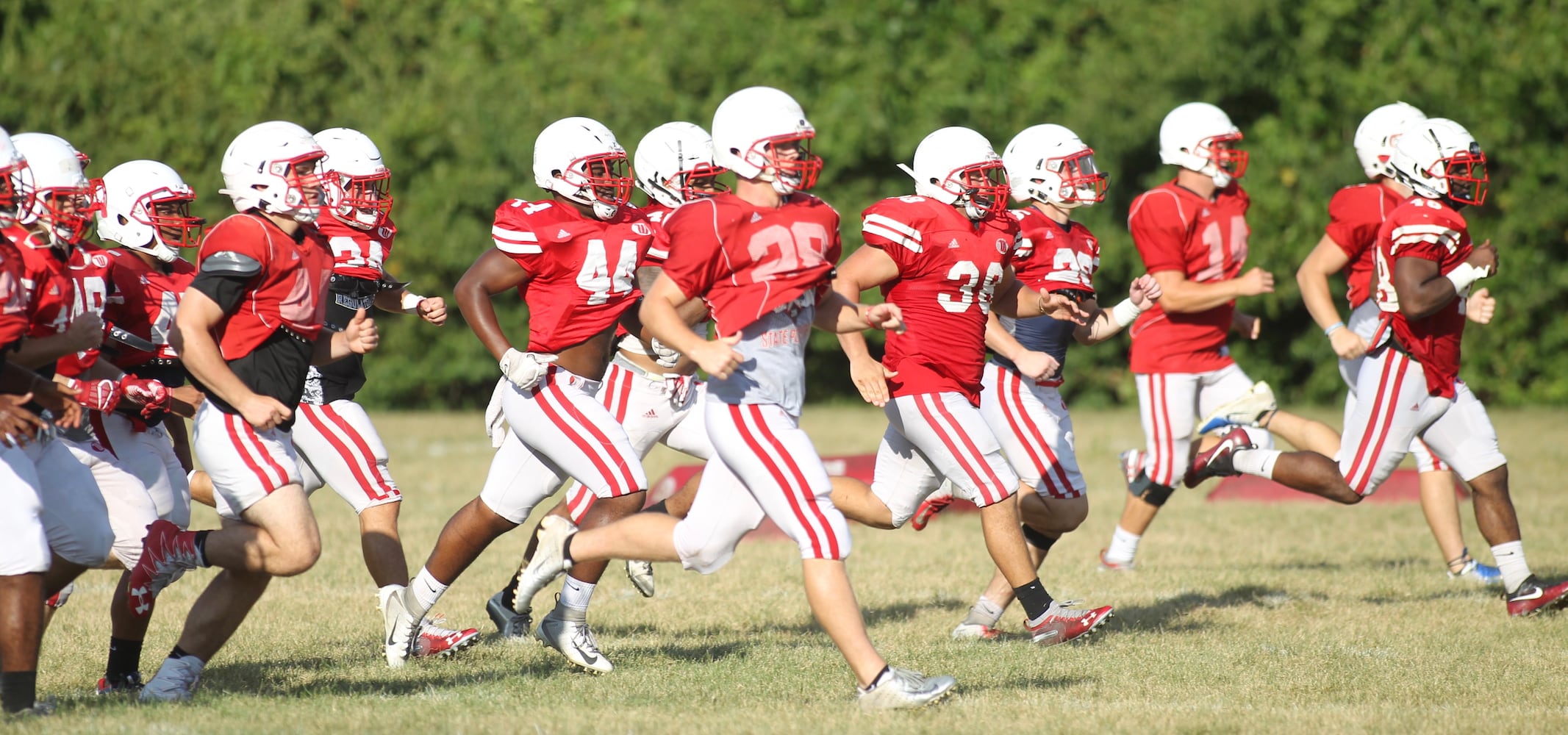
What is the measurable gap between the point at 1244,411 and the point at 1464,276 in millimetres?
1344

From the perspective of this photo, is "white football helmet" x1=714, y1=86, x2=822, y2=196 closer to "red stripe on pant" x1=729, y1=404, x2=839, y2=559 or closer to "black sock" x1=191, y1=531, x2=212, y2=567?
"red stripe on pant" x1=729, y1=404, x2=839, y2=559

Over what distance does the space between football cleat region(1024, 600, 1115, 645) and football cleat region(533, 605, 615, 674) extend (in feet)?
5.47

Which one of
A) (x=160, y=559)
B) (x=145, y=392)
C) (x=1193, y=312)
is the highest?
(x=145, y=392)

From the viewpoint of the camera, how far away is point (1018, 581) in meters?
5.95

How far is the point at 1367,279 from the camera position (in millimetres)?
7410

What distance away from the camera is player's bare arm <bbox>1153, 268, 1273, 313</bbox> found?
23.8 feet

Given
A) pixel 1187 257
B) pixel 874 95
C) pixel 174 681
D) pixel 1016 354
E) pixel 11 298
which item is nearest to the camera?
pixel 11 298

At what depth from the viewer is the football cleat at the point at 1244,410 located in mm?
7484

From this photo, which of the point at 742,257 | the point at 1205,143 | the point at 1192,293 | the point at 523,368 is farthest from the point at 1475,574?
the point at 523,368

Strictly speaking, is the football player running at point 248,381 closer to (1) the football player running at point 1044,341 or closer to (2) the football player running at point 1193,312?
(1) the football player running at point 1044,341

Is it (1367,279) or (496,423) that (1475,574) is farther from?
(496,423)

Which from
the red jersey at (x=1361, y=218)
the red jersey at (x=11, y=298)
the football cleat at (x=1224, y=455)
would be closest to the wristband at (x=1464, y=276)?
the red jersey at (x=1361, y=218)

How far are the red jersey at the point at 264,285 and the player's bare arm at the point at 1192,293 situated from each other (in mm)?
3881

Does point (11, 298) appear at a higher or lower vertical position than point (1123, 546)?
higher
